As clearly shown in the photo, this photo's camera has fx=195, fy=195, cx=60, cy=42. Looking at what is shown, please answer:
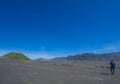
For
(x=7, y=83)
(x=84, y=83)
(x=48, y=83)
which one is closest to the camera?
(x=7, y=83)

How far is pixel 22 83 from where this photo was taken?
1702 centimetres

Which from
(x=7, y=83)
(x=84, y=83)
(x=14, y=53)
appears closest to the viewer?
(x=7, y=83)

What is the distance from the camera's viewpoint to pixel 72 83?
18.4 m

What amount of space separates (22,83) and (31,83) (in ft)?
2.56

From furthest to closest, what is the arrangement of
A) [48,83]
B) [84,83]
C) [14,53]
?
[14,53] → [84,83] → [48,83]

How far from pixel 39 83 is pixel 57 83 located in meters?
1.72

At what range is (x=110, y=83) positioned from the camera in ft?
65.7

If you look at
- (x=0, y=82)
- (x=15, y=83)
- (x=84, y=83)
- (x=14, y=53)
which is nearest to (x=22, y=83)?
(x=15, y=83)

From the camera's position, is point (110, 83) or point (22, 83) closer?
point (22, 83)

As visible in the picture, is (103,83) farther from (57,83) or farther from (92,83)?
(57,83)

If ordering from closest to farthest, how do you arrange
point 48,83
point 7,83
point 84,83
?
point 7,83 → point 48,83 → point 84,83

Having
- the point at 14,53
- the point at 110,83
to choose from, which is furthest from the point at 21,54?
the point at 110,83

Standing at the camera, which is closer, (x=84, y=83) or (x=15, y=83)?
(x=15, y=83)

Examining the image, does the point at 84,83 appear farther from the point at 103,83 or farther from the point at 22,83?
the point at 22,83
